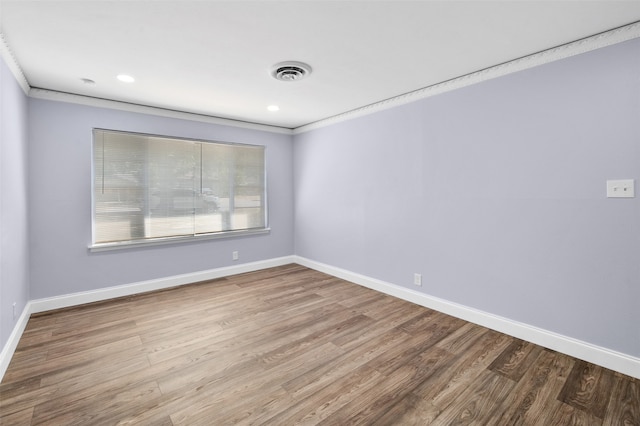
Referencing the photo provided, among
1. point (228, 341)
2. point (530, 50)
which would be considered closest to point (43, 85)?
point (228, 341)

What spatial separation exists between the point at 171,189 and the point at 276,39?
2.73 m

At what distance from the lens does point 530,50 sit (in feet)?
7.84

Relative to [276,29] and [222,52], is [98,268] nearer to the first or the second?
[222,52]

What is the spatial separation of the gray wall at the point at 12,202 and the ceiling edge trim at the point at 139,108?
0.22 m

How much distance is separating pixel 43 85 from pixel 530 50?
4.70 metres

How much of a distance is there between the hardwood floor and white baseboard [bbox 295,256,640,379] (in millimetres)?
71

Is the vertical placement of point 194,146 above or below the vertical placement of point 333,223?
above

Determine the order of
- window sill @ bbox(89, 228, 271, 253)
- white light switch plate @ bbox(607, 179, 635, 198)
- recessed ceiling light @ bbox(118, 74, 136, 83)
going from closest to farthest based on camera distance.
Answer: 1. white light switch plate @ bbox(607, 179, 635, 198)
2. recessed ceiling light @ bbox(118, 74, 136, 83)
3. window sill @ bbox(89, 228, 271, 253)

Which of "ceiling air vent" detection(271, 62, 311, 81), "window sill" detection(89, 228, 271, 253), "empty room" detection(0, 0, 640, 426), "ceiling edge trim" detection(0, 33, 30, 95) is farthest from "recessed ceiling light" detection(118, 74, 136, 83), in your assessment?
"window sill" detection(89, 228, 271, 253)

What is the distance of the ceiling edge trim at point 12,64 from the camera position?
2.19 meters

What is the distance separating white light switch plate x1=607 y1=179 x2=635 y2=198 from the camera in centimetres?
206

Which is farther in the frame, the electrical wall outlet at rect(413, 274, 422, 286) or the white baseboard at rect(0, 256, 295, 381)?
the electrical wall outlet at rect(413, 274, 422, 286)

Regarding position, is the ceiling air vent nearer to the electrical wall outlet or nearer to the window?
the window

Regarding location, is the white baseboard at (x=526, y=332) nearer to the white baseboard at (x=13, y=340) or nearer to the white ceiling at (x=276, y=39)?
the white ceiling at (x=276, y=39)
